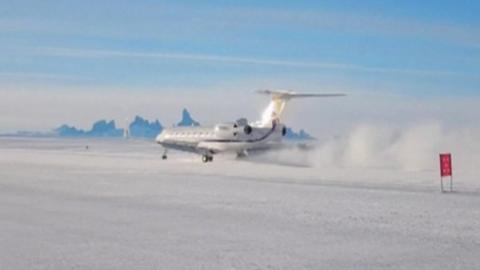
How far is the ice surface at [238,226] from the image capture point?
10094 millimetres

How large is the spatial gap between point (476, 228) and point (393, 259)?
13.7 feet

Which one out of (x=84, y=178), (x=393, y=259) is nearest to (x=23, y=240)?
(x=393, y=259)

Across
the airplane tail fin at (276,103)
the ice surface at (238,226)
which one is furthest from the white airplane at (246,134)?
the ice surface at (238,226)

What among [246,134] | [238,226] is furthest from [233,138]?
[238,226]

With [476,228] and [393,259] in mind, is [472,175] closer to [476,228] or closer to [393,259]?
[476,228]

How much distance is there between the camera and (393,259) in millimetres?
10180

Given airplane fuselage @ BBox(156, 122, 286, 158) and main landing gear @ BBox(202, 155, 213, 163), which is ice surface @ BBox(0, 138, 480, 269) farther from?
main landing gear @ BBox(202, 155, 213, 163)

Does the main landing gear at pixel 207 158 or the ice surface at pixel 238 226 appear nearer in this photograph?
the ice surface at pixel 238 226

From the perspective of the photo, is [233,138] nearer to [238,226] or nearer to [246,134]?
[246,134]

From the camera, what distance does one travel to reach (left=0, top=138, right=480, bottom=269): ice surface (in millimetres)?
10094

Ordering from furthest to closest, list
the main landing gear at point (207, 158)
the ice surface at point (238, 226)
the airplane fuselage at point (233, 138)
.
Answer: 1. the main landing gear at point (207, 158)
2. the airplane fuselage at point (233, 138)
3. the ice surface at point (238, 226)

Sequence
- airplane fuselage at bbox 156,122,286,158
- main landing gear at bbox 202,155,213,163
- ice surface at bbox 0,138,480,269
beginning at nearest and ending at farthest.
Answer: ice surface at bbox 0,138,480,269, airplane fuselage at bbox 156,122,286,158, main landing gear at bbox 202,155,213,163

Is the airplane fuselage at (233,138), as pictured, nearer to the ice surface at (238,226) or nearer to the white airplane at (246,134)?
the white airplane at (246,134)

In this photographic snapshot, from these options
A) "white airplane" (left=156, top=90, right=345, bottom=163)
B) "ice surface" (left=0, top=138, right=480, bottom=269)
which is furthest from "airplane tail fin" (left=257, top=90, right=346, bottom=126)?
"ice surface" (left=0, top=138, right=480, bottom=269)
